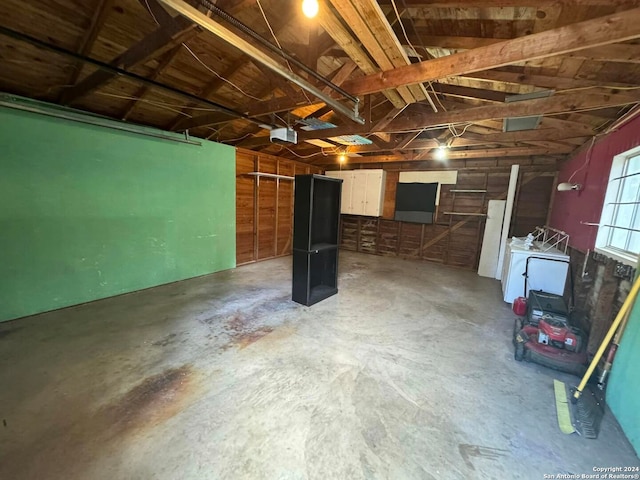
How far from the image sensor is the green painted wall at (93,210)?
3.00 m

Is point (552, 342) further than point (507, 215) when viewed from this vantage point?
No

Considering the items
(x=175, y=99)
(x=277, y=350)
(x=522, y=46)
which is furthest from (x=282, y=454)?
(x=175, y=99)

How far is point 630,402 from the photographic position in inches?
68.7

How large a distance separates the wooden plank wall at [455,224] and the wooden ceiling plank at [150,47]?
605 cm

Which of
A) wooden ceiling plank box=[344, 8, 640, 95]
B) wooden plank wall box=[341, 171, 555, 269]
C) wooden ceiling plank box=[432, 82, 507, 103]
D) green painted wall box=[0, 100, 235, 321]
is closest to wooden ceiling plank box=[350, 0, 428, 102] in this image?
wooden ceiling plank box=[344, 8, 640, 95]

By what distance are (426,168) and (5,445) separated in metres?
7.82

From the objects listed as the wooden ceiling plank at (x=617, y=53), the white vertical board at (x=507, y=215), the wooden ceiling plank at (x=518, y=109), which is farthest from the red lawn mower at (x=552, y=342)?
the white vertical board at (x=507, y=215)

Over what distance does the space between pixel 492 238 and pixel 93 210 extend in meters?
7.50

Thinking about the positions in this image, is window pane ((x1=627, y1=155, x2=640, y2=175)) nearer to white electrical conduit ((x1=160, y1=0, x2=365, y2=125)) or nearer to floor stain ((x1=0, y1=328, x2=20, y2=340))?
white electrical conduit ((x1=160, y1=0, x2=365, y2=125))

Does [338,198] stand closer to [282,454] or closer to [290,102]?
[290,102]

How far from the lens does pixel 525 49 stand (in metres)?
1.83

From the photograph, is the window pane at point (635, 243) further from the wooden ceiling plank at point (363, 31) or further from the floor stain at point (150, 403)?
the floor stain at point (150, 403)

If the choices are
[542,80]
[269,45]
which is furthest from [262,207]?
[542,80]

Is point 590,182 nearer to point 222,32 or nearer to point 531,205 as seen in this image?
point 531,205
